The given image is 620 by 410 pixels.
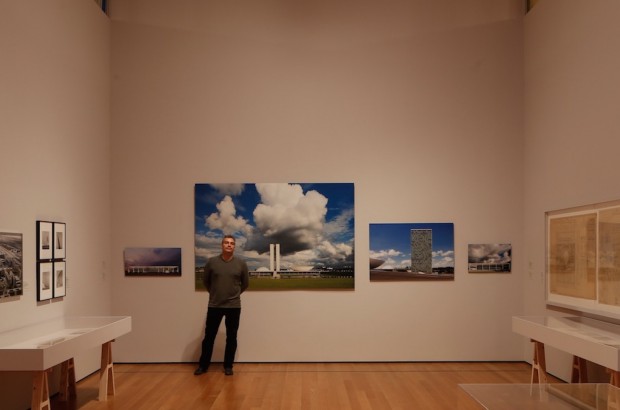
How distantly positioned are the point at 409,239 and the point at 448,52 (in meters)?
3.05

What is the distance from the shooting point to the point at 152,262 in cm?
953

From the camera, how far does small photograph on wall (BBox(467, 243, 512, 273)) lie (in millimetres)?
9539

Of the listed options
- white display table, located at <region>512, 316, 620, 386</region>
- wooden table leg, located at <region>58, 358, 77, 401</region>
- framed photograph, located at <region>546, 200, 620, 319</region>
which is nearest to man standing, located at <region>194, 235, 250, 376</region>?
wooden table leg, located at <region>58, 358, 77, 401</region>

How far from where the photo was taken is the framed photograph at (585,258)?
268 inches

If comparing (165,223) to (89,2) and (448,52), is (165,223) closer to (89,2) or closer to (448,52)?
(89,2)

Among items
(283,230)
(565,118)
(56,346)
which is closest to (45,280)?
(56,346)

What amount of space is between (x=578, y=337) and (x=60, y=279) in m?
6.03

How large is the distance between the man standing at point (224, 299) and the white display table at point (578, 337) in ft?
12.8

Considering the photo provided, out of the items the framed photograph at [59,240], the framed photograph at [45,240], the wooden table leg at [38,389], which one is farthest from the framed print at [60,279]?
the wooden table leg at [38,389]

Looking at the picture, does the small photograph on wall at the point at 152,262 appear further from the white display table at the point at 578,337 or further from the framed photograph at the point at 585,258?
the framed photograph at the point at 585,258

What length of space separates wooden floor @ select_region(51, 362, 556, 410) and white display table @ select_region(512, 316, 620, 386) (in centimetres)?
107

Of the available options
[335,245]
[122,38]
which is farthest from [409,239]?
[122,38]

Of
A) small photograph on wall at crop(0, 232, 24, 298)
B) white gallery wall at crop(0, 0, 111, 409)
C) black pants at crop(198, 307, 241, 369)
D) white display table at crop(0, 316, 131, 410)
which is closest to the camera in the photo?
white display table at crop(0, 316, 131, 410)

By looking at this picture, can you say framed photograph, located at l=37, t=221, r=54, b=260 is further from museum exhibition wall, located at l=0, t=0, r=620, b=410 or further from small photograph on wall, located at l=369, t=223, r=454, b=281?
small photograph on wall, located at l=369, t=223, r=454, b=281
